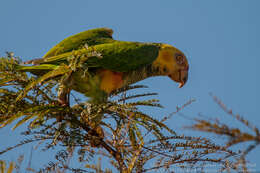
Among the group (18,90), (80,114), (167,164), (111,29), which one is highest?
(111,29)

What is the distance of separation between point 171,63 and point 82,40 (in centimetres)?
126

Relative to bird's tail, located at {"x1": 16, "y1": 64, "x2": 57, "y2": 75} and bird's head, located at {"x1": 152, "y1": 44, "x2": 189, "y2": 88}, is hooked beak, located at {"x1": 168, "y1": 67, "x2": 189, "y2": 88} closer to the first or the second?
bird's head, located at {"x1": 152, "y1": 44, "x2": 189, "y2": 88}

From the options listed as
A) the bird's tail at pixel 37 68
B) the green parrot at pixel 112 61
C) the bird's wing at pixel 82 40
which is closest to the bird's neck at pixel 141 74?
the green parrot at pixel 112 61

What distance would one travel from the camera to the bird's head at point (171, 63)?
4465 mm

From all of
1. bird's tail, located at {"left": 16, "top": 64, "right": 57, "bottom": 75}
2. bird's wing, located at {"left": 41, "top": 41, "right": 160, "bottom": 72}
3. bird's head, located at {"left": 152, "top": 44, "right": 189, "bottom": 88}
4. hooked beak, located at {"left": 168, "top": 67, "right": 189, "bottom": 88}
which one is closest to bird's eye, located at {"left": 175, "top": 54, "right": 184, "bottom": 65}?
bird's head, located at {"left": 152, "top": 44, "right": 189, "bottom": 88}

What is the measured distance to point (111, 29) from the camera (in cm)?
484

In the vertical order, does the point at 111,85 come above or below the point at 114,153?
above

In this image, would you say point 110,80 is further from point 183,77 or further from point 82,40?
point 183,77

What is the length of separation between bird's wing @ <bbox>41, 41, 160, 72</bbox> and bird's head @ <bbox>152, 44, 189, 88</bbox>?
7.3 inches

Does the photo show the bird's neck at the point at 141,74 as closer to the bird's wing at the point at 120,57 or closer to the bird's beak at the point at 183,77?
the bird's wing at the point at 120,57

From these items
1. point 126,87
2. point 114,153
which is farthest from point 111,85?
point 114,153

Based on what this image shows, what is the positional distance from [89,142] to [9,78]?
1.01 meters

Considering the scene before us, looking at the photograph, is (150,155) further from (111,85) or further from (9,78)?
(9,78)

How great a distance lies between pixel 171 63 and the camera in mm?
4539
